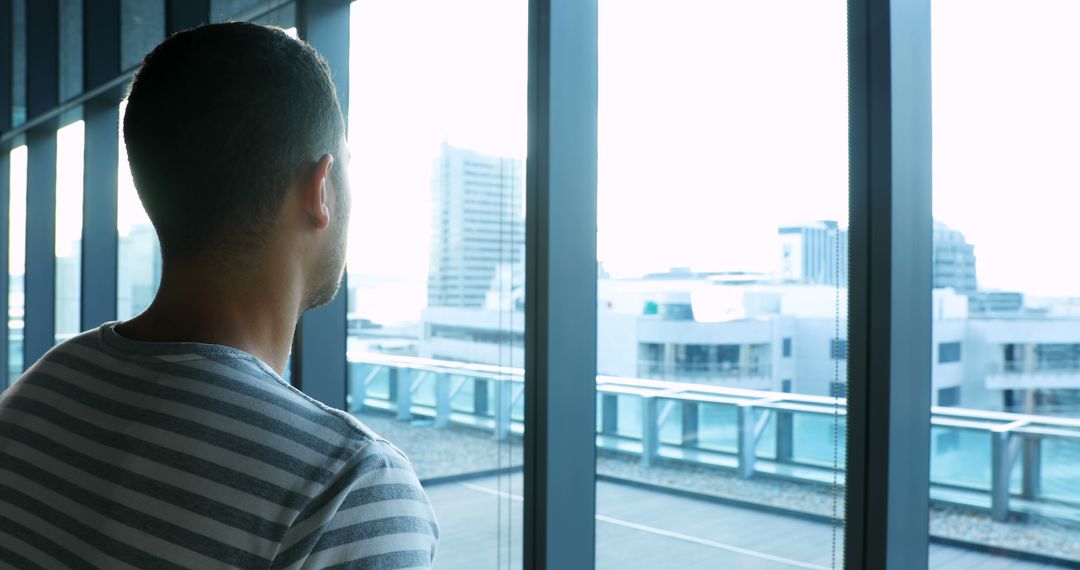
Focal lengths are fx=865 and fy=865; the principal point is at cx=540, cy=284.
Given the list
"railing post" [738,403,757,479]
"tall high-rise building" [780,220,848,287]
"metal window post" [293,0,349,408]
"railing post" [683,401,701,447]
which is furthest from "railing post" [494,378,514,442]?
"tall high-rise building" [780,220,848,287]

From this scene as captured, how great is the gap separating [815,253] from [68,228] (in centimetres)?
544

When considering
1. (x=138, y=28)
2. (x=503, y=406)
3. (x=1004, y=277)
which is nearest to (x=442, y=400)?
(x=503, y=406)

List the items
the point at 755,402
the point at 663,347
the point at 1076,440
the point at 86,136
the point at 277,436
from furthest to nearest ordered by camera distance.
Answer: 1. the point at 86,136
2. the point at 663,347
3. the point at 755,402
4. the point at 1076,440
5. the point at 277,436

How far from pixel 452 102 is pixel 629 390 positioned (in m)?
1.02

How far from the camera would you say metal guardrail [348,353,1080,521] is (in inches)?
55.6

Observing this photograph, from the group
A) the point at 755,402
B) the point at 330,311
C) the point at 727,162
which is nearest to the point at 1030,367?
the point at 755,402

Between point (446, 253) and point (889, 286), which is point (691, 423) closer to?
point (889, 286)

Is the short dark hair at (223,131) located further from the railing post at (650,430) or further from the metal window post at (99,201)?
the metal window post at (99,201)

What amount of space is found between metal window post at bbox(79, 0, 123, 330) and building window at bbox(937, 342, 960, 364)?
446 cm

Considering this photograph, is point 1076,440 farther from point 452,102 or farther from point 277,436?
point 452,102

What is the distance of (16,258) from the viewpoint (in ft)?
20.7

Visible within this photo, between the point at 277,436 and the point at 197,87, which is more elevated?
the point at 197,87

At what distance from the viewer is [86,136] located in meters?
5.03

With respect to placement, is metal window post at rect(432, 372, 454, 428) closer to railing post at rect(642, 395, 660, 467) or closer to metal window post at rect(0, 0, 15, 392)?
railing post at rect(642, 395, 660, 467)
